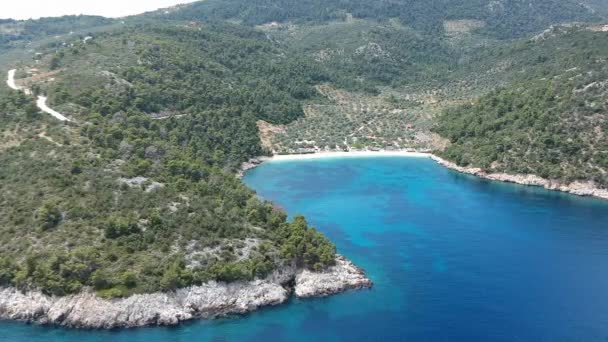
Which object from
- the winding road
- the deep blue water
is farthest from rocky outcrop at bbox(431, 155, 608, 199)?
the winding road

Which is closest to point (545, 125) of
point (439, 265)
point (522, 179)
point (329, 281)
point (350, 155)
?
point (522, 179)

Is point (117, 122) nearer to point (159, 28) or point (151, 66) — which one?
point (151, 66)

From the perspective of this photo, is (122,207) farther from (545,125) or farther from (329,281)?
(545,125)

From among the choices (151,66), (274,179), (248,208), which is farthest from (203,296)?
(151,66)

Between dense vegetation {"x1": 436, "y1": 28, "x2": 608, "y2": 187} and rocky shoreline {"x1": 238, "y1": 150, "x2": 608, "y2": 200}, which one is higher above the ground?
dense vegetation {"x1": 436, "y1": 28, "x2": 608, "y2": 187}

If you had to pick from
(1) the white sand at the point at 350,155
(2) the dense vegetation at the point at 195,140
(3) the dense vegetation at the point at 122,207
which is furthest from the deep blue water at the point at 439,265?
(1) the white sand at the point at 350,155

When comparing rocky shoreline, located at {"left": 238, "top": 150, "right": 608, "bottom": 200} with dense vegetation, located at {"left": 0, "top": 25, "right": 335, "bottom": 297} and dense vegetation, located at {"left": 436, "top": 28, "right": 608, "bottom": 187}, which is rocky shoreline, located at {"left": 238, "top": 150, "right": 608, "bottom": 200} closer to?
dense vegetation, located at {"left": 436, "top": 28, "right": 608, "bottom": 187}

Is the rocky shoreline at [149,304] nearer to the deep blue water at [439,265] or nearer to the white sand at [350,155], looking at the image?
the deep blue water at [439,265]
